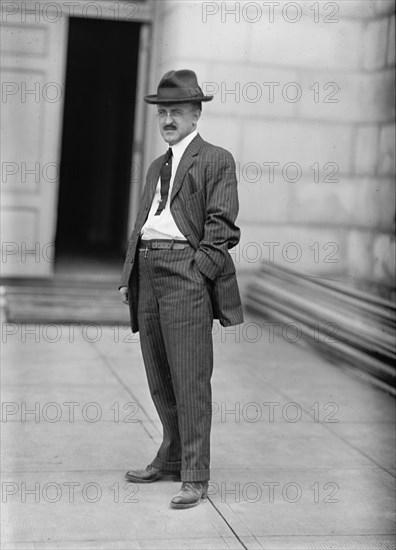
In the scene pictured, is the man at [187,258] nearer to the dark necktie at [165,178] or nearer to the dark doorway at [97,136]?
the dark necktie at [165,178]

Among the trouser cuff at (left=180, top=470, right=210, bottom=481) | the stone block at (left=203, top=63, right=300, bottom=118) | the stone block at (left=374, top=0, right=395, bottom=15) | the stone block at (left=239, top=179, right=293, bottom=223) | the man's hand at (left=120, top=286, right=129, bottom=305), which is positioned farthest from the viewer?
the stone block at (left=239, top=179, right=293, bottom=223)

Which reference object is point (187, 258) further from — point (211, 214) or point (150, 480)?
point (150, 480)

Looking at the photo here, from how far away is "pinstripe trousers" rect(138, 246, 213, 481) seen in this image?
15.1ft

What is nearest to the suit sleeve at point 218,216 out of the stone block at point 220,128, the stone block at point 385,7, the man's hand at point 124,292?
the man's hand at point 124,292

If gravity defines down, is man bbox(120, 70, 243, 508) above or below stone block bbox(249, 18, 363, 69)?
below

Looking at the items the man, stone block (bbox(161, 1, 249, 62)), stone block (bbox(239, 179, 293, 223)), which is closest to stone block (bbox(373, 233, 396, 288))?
stone block (bbox(239, 179, 293, 223))

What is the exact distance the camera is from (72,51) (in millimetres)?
13242

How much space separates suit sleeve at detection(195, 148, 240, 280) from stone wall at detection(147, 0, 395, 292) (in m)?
4.62

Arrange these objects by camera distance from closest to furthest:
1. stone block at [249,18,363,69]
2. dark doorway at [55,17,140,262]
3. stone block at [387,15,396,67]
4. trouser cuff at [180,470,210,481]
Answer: trouser cuff at [180,470,210,481] → stone block at [387,15,396,67] → stone block at [249,18,363,69] → dark doorway at [55,17,140,262]

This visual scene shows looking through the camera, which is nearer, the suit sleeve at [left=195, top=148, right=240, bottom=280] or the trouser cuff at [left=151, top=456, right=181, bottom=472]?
the suit sleeve at [left=195, top=148, right=240, bottom=280]

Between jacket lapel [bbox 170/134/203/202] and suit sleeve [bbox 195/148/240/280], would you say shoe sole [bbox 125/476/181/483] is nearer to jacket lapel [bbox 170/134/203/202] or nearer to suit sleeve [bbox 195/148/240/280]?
suit sleeve [bbox 195/148/240/280]

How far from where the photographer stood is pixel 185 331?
15.2 ft

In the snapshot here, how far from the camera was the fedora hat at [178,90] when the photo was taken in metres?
4.60

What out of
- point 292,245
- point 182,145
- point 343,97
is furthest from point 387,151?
point 182,145
